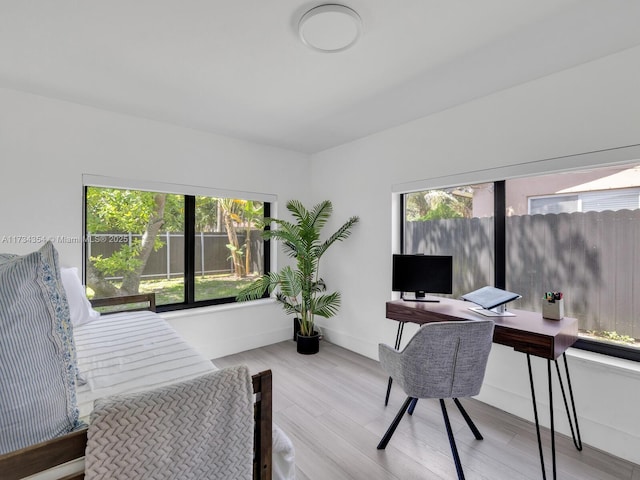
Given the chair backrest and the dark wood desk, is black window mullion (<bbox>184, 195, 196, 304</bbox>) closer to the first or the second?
the dark wood desk

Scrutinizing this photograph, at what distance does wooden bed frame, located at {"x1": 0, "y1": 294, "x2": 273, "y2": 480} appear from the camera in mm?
737

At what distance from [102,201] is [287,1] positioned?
2570 mm

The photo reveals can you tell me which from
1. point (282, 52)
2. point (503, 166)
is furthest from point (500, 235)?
point (282, 52)

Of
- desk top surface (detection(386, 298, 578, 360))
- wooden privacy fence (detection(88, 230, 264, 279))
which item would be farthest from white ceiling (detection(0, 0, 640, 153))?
desk top surface (detection(386, 298, 578, 360))

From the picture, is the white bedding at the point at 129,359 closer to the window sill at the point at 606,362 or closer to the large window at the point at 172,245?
the large window at the point at 172,245

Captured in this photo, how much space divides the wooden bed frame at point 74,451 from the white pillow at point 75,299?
1.94m

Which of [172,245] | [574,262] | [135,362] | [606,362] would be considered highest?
[172,245]

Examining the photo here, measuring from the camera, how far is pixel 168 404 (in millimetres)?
942

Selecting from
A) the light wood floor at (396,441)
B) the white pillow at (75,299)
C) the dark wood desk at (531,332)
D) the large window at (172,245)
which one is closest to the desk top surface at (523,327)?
the dark wood desk at (531,332)

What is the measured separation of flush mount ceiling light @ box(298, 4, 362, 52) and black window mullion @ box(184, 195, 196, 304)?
2289 millimetres

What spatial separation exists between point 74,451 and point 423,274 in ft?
8.08

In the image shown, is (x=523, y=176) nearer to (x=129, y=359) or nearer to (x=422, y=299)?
(x=422, y=299)

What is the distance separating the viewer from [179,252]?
11.2 feet

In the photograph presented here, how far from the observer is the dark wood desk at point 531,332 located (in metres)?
1.71
